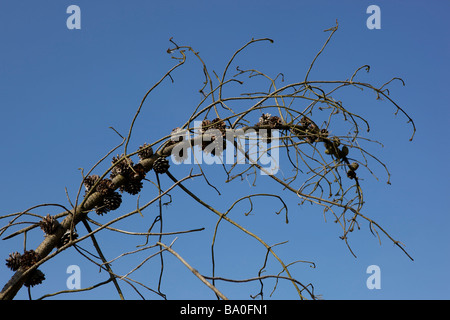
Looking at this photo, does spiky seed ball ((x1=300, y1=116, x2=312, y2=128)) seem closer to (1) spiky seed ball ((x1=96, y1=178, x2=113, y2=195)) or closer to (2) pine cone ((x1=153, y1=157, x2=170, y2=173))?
(2) pine cone ((x1=153, y1=157, x2=170, y2=173))

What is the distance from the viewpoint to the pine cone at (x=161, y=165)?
1416mm

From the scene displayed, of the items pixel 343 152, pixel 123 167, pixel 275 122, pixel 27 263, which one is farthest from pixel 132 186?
pixel 343 152

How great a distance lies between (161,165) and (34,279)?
0.50 m

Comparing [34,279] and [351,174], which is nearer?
[34,279]

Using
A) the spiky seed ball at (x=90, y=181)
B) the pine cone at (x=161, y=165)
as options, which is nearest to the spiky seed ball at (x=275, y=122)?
the pine cone at (x=161, y=165)

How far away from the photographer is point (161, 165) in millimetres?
1416

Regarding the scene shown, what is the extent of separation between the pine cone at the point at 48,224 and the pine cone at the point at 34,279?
0.12 metres

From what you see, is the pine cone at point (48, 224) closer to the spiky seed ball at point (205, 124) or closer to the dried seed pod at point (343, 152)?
the spiky seed ball at point (205, 124)

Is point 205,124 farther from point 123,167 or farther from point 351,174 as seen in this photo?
point 351,174

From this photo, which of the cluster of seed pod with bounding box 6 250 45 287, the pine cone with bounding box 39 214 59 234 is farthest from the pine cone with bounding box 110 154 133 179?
the cluster of seed pod with bounding box 6 250 45 287
